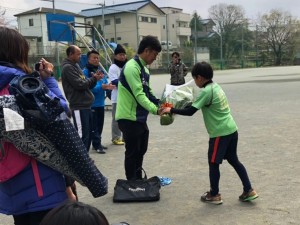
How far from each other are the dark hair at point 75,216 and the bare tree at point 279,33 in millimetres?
64716

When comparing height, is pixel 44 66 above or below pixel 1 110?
above

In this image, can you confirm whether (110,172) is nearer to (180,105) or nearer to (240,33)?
(180,105)

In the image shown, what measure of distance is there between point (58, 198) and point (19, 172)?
10.2 inches

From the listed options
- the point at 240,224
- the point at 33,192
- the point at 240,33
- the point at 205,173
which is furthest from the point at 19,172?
the point at 240,33

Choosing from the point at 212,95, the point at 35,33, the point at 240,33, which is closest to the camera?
the point at 212,95

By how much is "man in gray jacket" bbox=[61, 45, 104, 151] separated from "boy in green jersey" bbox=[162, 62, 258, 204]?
82.4 inches

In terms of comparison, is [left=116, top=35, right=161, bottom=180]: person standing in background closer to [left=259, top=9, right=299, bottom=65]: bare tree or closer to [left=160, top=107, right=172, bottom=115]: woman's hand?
[left=160, top=107, right=172, bottom=115]: woman's hand

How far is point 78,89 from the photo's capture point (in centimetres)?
609

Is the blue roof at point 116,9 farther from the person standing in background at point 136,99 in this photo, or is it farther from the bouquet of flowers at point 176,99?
the bouquet of flowers at point 176,99

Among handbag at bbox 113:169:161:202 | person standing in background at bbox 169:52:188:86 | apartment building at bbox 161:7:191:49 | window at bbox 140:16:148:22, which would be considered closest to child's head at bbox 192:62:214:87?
handbag at bbox 113:169:161:202

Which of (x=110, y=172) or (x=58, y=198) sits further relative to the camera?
(x=110, y=172)

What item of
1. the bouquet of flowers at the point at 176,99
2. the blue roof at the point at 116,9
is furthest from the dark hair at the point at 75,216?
the blue roof at the point at 116,9

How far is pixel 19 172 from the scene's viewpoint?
2236 mm

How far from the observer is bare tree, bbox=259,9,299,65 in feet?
208
